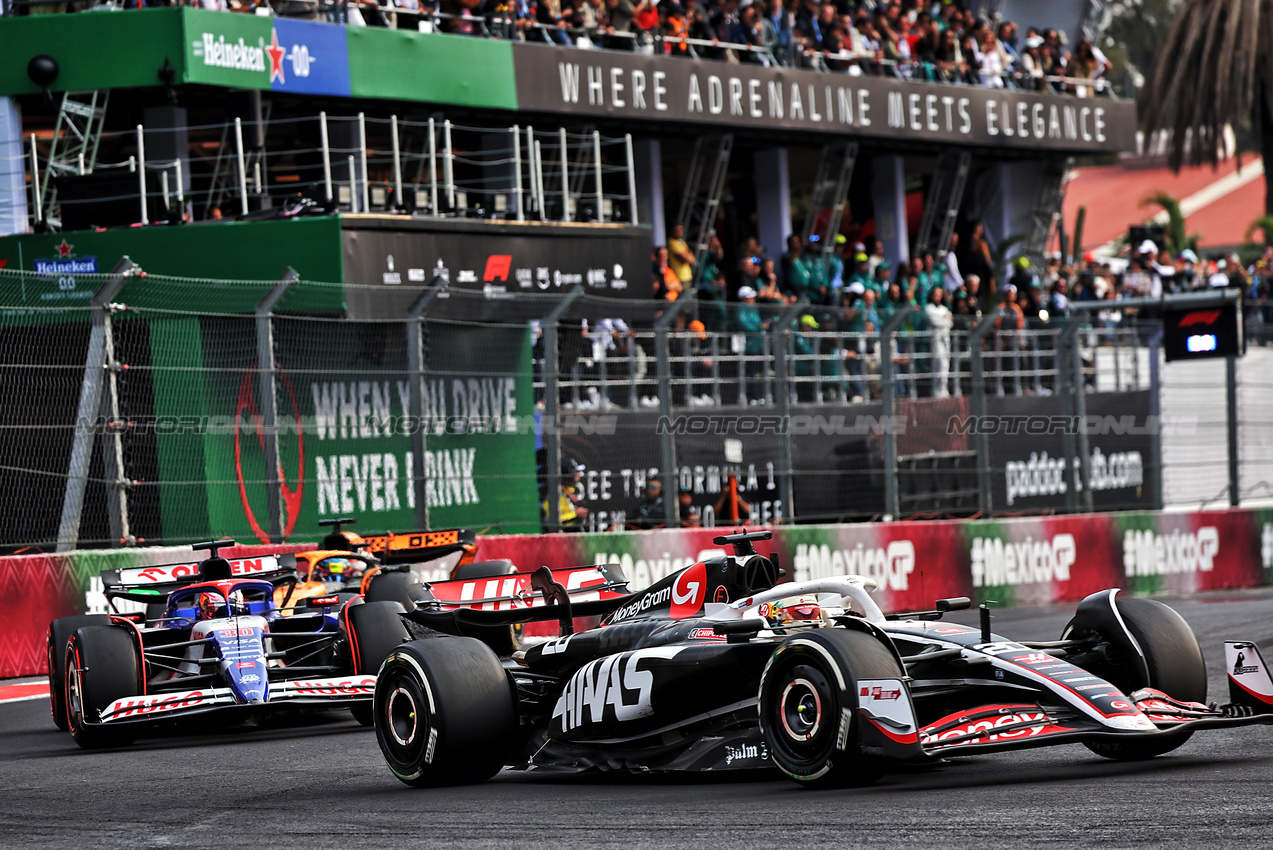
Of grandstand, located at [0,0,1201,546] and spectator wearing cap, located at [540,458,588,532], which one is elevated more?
grandstand, located at [0,0,1201,546]

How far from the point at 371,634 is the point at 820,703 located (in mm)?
4058

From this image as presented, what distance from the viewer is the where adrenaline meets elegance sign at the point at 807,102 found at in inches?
883

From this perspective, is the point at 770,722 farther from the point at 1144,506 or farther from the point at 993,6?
the point at 993,6

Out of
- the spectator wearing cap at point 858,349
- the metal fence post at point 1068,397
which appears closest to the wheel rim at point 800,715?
the spectator wearing cap at point 858,349

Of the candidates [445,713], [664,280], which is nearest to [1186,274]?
Result: [664,280]

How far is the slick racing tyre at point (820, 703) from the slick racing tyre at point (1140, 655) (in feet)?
3.83

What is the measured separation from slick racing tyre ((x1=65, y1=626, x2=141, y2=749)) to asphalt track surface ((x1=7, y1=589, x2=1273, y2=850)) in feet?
1.48

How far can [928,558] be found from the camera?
16.9 meters

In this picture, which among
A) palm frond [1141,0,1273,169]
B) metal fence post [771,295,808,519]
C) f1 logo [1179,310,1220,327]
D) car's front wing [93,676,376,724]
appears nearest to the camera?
car's front wing [93,676,376,724]

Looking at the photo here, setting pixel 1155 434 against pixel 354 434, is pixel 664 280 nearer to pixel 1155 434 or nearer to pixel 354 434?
pixel 1155 434

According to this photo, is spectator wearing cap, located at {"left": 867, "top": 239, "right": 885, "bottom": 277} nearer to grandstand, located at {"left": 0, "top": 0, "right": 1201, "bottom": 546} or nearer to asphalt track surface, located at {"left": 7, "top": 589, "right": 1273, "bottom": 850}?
grandstand, located at {"left": 0, "top": 0, "right": 1201, "bottom": 546}

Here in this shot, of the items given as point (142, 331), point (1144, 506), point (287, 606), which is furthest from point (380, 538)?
point (1144, 506)

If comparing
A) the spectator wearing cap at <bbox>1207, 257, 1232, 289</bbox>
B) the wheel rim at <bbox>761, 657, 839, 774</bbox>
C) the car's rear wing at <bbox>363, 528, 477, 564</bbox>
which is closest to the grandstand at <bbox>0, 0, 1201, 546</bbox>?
the car's rear wing at <bbox>363, 528, 477, 564</bbox>
